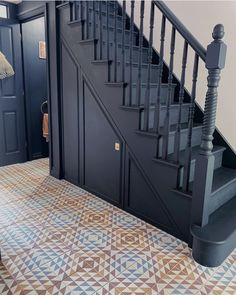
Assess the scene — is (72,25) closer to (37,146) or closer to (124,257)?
(37,146)

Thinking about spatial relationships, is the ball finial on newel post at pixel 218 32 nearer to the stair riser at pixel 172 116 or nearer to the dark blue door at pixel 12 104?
the stair riser at pixel 172 116

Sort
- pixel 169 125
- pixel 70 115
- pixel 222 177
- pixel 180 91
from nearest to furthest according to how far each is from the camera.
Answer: pixel 180 91
pixel 169 125
pixel 222 177
pixel 70 115

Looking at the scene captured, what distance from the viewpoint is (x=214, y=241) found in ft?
6.42

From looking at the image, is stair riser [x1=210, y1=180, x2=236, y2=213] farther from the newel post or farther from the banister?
the banister

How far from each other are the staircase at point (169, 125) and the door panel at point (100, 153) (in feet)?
0.61

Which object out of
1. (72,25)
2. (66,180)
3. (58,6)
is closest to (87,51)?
(72,25)

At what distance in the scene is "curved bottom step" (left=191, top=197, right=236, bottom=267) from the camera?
77.6 inches

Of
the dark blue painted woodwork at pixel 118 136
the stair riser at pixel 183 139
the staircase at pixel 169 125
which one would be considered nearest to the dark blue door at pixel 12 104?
the dark blue painted woodwork at pixel 118 136

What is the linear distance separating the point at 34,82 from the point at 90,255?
331cm

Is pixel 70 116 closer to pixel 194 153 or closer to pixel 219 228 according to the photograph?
pixel 194 153

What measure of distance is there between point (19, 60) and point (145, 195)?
309 cm

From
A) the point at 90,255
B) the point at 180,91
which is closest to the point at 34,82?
the point at 180,91

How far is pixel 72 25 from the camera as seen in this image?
10.5 ft

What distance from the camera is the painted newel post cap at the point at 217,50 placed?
1.81 meters
